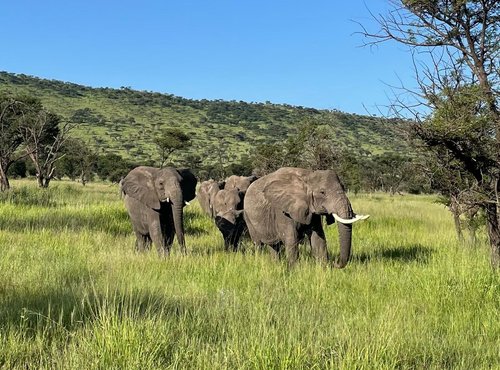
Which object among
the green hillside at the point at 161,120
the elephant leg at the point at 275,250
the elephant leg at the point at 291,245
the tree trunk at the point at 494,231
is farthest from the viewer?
the green hillside at the point at 161,120

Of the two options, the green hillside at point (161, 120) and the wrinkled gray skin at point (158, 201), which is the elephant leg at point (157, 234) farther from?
the green hillside at point (161, 120)

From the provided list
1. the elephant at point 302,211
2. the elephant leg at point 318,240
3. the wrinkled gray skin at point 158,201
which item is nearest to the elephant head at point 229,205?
the wrinkled gray skin at point 158,201

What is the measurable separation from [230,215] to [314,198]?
3.75m

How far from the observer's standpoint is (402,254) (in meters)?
9.31

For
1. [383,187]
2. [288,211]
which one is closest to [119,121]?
[383,187]

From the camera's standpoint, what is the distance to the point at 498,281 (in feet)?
20.0

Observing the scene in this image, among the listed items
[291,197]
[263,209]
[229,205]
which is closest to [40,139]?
[229,205]

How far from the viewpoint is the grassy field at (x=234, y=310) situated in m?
3.41

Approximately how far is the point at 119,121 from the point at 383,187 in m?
49.7

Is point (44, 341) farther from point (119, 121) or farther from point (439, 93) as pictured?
point (119, 121)

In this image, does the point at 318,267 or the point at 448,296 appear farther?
the point at 318,267

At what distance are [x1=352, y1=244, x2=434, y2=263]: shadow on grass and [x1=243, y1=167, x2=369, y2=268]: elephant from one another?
802 mm

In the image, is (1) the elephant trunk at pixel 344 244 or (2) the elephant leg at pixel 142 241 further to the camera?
(2) the elephant leg at pixel 142 241

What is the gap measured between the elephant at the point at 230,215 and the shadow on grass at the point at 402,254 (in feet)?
9.53
